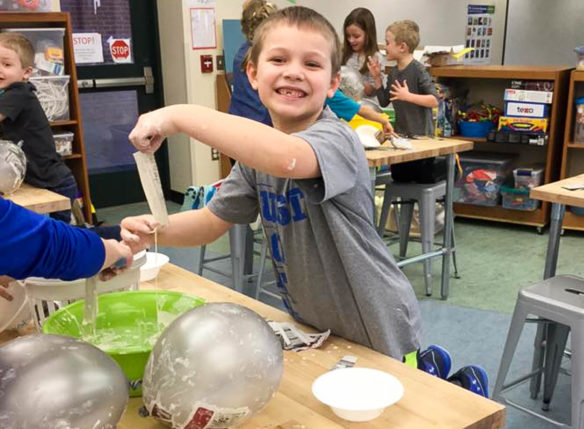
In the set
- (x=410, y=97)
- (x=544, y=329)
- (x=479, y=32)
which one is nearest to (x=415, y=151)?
(x=410, y=97)

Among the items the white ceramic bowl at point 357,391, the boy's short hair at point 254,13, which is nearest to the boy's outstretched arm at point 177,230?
the white ceramic bowl at point 357,391

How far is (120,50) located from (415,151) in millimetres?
3119

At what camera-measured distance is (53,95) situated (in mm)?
4414

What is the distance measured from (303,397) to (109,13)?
16.2 feet

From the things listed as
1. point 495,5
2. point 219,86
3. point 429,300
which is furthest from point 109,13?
point 495,5

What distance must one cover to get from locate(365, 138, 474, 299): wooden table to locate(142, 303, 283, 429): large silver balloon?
2.35 metres

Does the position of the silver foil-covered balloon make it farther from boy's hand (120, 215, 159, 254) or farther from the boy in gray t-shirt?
boy's hand (120, 215, 159, 254)

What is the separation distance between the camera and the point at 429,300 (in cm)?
365

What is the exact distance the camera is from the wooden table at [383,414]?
100cm

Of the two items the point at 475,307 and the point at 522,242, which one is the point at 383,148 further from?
the point at 522,242

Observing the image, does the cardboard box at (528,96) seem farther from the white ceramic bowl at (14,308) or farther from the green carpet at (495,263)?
the white ceramic bowl at (14,308)

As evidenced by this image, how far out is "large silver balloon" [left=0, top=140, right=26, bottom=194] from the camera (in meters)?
2.69

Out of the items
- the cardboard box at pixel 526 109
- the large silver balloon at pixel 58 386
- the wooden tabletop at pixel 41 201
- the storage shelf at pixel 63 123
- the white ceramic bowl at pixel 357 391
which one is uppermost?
the large silver balloon at pixel 58 386

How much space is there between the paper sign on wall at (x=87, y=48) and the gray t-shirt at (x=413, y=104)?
7.97 feet
